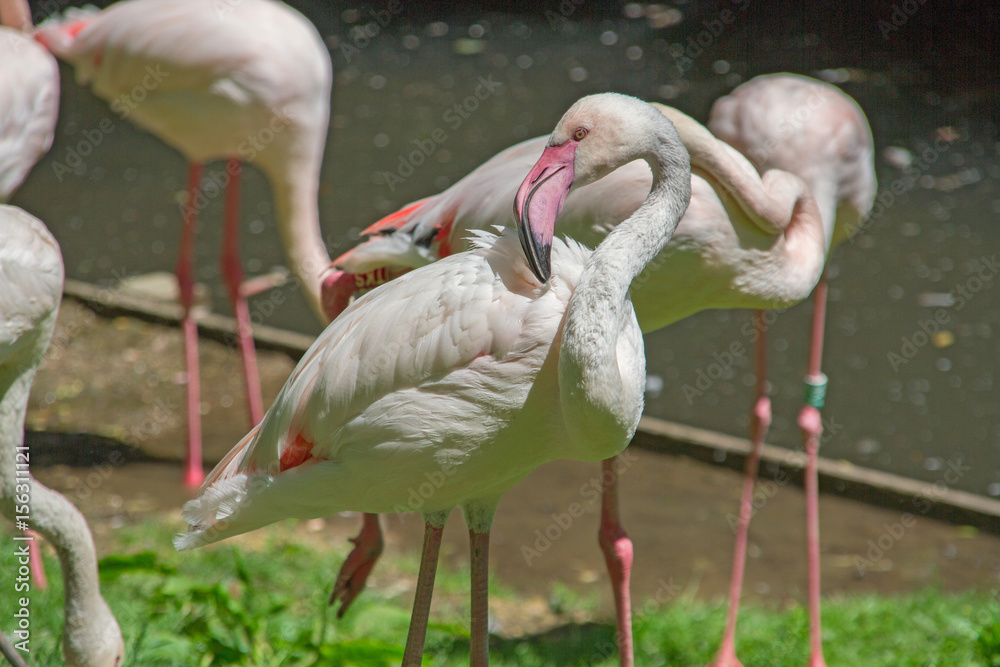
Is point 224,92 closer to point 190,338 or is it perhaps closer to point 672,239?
point 190,338

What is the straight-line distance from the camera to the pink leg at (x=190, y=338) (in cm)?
432

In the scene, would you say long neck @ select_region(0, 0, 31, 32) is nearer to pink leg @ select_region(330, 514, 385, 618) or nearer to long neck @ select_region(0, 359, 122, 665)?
long neck @ select_region(0, 359, 122, 665)

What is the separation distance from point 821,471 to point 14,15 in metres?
4.06

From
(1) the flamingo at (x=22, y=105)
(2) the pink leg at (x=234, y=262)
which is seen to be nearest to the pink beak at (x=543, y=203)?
(1) the flamingo at (x=22, y=105)

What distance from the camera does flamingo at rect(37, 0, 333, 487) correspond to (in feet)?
13.3

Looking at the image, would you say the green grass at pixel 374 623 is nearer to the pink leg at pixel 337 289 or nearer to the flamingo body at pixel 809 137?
the pink leg at pixel 337 289

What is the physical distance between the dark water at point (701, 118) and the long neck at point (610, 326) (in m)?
3.03

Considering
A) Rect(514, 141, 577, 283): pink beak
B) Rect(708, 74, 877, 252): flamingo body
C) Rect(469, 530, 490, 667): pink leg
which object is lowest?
Rect(469, 530, 490, 667): pink leg

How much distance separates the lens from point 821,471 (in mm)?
4320

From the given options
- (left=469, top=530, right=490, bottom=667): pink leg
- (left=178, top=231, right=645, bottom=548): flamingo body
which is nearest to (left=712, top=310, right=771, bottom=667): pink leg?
(left=469, top=530, right=490, bottom=667): pink leg

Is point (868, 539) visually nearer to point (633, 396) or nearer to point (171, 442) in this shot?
point (633, 396)

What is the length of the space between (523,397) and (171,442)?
127 inches

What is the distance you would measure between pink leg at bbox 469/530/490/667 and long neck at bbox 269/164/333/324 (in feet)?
6.75

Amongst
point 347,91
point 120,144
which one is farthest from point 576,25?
point 120,144
